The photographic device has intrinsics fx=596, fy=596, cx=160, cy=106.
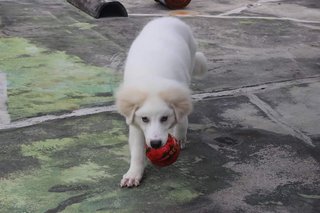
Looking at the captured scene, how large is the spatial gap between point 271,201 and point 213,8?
7523mm

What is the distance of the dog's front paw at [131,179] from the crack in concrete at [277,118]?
1.70 metres

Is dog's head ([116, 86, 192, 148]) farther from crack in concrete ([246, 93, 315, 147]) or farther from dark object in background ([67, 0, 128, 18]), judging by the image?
dark object in background ([67, 0, 128, 18])

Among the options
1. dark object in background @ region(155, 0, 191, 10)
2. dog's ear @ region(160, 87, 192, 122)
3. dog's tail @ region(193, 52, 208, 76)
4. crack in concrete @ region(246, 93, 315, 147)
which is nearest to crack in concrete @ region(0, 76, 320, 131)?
crack in concrete @ region(246, 93, 315, 147)

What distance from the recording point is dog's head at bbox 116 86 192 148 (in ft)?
13.4

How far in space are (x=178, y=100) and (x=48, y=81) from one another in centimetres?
301

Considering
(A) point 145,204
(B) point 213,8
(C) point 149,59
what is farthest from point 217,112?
(B) point 213,8

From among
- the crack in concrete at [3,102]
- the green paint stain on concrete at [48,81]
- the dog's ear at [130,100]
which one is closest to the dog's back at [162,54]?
the dog's ear at [130,100]

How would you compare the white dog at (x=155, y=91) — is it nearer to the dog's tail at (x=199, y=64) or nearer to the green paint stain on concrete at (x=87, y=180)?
the green paint stain on concrete at (x=87, y=180)

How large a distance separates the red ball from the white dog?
96 mm

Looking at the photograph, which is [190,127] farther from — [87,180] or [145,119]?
[145,119]

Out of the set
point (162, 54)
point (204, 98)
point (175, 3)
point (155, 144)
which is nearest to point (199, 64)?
point (204, 98)

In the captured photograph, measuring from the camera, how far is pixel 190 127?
5.61m

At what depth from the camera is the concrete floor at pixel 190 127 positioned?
4336 mm

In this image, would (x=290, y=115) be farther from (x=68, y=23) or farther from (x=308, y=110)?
(x=68, y=23)
